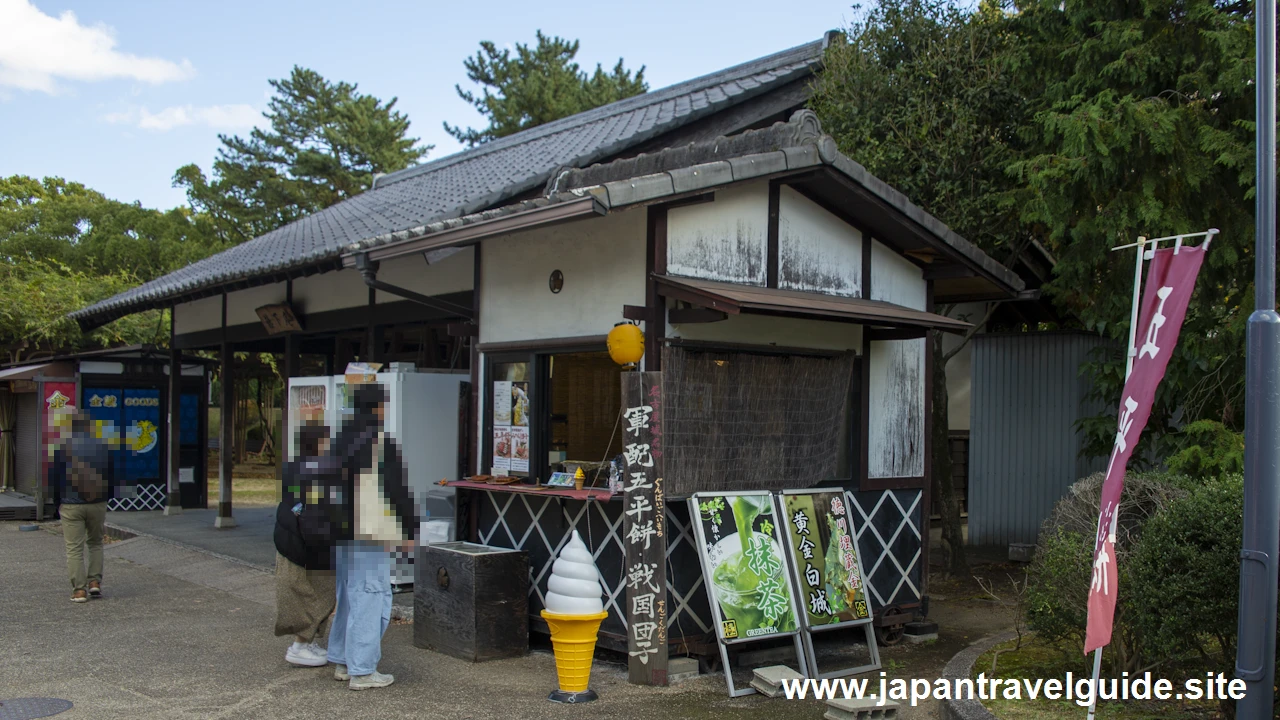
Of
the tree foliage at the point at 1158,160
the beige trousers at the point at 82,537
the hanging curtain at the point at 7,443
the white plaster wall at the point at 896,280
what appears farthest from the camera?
the hanging curtain at the point at 7,443

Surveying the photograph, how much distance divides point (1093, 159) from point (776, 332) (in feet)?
11.1

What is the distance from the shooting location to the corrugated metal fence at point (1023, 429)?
11438 mm

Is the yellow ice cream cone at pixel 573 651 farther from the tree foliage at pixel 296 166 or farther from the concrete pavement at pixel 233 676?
the tree foliage at pixel 296 166

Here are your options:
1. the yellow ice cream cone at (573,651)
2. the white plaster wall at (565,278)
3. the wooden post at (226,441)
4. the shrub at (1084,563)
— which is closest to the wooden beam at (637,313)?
the white plaster wall at (565,278)

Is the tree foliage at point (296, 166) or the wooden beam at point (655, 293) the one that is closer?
the wooden beam at point (655, 293)

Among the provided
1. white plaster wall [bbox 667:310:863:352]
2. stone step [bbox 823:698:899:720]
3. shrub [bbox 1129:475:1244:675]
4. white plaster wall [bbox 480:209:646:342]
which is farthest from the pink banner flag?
white plaster wall [bbox 480:209:646:342]

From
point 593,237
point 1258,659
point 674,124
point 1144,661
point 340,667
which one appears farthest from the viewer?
point 674,124

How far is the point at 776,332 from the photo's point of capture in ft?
25.2

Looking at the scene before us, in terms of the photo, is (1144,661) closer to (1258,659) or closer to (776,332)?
(1258,659)

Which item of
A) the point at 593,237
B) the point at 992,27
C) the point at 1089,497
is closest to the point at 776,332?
the point at 593,237

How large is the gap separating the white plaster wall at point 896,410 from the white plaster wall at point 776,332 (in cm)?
35

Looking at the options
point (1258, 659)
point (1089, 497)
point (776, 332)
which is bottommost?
point (1258, 659)

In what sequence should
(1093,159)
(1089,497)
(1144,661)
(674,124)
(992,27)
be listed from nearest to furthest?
1. (1144,661)
2. (1089,497)
3. (1093,159)
4. (992,27)
5. (674,124)

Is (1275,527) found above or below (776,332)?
below
